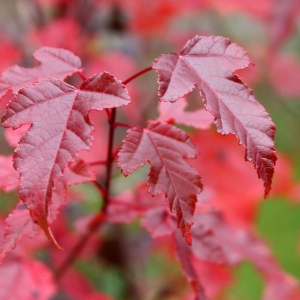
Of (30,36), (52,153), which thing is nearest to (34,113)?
(52,153)

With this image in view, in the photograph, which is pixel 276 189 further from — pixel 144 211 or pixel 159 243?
pixel 144 211

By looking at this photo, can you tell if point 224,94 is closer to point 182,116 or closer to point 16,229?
point 182,116

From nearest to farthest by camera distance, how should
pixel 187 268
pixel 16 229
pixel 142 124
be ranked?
pixel 16 229, pixel 187 268, pixel 142 124

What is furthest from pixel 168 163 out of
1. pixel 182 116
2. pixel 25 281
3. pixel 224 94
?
pixel 25 281

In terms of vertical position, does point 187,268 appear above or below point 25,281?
above

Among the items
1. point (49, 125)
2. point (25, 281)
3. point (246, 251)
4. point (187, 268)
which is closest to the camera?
point (49, 125)

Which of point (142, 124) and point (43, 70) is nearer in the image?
point (43, 70)

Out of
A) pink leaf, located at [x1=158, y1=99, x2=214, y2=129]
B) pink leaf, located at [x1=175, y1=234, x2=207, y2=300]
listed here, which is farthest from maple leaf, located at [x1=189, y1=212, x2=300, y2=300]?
pink leaf, located at [x1=158, y1=99, x2=214, y2=129]
